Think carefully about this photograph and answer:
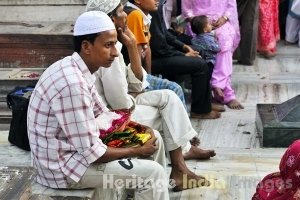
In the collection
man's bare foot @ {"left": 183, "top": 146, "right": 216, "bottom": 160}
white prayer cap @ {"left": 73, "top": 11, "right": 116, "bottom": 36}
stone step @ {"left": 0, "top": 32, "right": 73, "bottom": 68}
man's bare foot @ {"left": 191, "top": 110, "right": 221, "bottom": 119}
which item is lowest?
man's bare foot @ {"left": 191, "top": 110, "right": 221, "bottom": 119}

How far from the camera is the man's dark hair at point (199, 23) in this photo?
660 cm

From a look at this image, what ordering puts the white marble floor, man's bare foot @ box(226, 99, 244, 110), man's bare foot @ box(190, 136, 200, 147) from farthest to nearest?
man's bare foot @ box(226, 99, 244, 110) → man's bare foot @ box(190, 136, 200, 147) → the white marble floor

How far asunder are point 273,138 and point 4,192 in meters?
2.91

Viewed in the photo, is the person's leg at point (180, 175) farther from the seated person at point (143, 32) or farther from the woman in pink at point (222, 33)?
the woman in pink at point (222, 33)

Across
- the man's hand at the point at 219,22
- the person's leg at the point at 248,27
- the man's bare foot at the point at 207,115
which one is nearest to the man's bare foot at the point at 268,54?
the person's leg at the point at 248,27

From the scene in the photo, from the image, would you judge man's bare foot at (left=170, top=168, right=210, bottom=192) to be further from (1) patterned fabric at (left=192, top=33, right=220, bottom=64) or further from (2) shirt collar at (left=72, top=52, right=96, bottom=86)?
(1) patterned fabric at (left=192, top=33, right=220, bottom=64)

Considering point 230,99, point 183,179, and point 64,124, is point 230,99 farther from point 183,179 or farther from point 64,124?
point 64,124

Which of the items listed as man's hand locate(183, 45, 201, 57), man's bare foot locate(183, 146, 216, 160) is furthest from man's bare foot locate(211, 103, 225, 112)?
man's bare foot locate(183, 146, 216, 160)

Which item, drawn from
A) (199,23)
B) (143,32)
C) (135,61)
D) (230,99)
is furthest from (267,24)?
(135,61)

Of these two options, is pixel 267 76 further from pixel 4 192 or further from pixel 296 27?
pixel 4 192

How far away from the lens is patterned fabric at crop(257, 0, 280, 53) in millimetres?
8227

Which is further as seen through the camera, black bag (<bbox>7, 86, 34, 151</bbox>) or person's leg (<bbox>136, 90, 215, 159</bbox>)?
person's leg (<bbox>136, 90, 215, 159</bbox>)

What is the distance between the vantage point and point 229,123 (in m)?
6.02

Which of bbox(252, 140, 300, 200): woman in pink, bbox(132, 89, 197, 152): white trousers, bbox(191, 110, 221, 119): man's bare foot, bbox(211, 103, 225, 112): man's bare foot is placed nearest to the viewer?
bbox(252, 140, 300, 200): woman in pink
